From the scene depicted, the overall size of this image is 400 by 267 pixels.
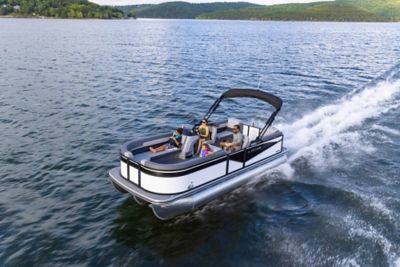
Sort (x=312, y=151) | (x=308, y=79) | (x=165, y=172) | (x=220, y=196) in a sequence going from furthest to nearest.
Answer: (x=308, y=79)
(x=312, y=151)
(x=220, y=196)
(x=165, y=172)

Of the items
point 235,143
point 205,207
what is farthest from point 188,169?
point 235,143

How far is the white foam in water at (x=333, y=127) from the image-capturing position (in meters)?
18.0

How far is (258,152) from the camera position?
47.4ft

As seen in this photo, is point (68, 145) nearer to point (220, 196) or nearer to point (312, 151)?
point (220, 196)

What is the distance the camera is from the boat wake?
17734 millimetres

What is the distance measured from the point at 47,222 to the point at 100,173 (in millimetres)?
3763

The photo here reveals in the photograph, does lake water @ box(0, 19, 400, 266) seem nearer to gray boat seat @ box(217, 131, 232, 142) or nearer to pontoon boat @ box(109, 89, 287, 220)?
pontoon boat @ box(109, 89, 287, 220)

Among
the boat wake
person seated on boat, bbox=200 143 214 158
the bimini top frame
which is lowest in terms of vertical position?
the boat wake

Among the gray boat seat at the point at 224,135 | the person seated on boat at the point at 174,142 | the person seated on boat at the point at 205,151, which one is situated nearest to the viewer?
the person seated on boat at the point at 205,151

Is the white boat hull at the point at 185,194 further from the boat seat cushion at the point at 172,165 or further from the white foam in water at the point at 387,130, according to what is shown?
the white foam in water at the point at 387,130

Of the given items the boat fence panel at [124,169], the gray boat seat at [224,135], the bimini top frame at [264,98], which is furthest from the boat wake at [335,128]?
the boat fence panel at [124,169]

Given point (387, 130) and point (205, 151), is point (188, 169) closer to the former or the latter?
point (205, 151)

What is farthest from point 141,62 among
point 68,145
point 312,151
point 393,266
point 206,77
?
point 393,266

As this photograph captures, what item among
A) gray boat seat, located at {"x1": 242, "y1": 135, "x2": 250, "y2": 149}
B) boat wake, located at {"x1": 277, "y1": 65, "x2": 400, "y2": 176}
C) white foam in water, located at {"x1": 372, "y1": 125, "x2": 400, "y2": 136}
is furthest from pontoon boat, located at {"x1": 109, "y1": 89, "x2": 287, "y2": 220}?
white foam in water, located at {"x1": 372, "y1": 125, "x2": 400, "y2": 136}
